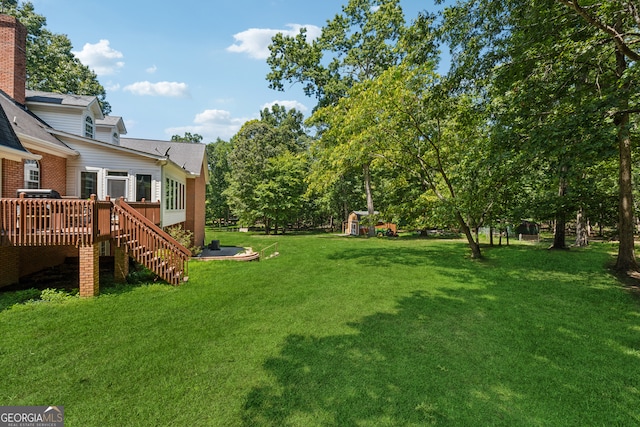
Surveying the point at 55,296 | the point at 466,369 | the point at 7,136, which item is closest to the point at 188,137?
the point at 7,136

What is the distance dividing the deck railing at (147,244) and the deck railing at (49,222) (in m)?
0.63

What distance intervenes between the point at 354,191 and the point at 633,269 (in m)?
29.8

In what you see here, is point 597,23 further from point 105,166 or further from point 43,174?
point 43,174

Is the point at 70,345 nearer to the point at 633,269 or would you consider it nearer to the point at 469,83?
the point at 469,83

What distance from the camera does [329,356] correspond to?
15.2 ft

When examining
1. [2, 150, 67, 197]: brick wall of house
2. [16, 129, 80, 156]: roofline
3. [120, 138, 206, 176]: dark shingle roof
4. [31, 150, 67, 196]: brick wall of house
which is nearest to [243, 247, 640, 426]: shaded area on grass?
[2, 150, 67, 197]: brick wall of house

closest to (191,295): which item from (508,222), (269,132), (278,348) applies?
(278,348)

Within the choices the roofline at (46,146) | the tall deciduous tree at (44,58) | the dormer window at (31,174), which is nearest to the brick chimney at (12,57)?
the roofline at (46,146)

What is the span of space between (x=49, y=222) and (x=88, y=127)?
8208 mm

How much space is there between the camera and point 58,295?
710 centimetres

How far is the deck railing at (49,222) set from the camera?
6926 millimetres

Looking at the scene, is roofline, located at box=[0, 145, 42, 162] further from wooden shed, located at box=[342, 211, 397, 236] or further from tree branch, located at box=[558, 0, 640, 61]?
wooden shed, located at box=[342, 211, 397, 236]

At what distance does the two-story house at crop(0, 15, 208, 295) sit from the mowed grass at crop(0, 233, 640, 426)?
1.38m

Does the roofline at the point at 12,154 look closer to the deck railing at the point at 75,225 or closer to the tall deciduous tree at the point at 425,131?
the deck railing at the point at 75,225
